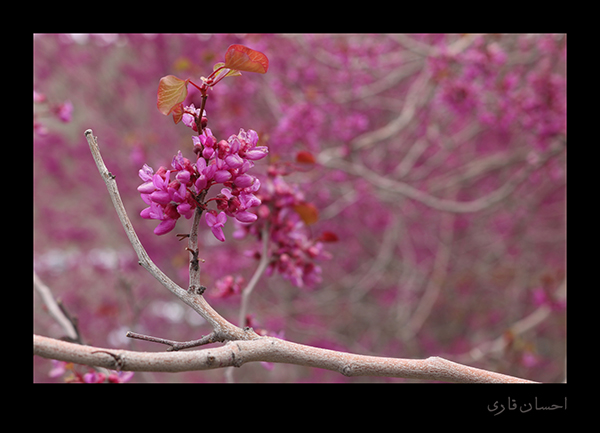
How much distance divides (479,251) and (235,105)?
3.82m

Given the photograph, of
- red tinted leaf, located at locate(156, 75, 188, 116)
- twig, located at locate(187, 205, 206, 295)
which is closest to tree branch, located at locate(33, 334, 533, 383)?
twig, located at locate(187, 205, 206, 295)

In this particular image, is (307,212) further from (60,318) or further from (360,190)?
(360,190)

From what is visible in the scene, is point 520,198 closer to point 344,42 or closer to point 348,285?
point 348,285

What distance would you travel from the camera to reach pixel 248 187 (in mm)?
1136

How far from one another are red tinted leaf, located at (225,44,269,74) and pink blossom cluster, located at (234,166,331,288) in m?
0.86

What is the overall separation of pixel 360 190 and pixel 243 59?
3.19 metres

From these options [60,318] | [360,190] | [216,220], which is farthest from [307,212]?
[360,190]

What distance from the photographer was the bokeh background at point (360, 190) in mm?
3676

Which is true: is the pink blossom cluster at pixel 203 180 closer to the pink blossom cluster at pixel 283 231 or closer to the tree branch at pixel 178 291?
the tree branch at pixel 178 291

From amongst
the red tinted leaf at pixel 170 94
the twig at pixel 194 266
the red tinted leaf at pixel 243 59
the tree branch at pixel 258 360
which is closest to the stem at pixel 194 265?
the twig at pixel 194 266

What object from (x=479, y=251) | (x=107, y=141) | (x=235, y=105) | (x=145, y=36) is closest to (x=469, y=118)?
(x=479, y=251)

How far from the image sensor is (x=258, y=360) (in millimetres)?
915

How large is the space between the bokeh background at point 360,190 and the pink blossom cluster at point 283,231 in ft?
4.83

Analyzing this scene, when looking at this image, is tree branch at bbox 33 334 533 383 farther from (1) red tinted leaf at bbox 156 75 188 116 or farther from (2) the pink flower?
(1) red tinted leaf at bbox 156 75 188 116
